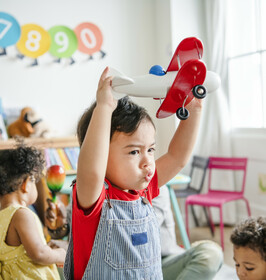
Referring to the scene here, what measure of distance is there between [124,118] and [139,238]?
0.87ft

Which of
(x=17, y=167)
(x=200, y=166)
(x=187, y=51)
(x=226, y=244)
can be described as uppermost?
(x=187, y=51)

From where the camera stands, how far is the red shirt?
2.60 feet

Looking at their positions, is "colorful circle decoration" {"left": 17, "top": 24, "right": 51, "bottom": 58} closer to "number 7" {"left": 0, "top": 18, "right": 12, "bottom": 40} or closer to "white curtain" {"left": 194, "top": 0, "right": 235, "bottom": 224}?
"number 7" {"left": 0, "top": 18, "right": 12, "bottom": 40}

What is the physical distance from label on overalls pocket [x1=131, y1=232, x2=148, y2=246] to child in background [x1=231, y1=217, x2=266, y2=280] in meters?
0.44

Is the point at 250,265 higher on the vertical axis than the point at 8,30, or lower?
lower

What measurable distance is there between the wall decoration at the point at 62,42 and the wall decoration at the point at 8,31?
0.90 feet

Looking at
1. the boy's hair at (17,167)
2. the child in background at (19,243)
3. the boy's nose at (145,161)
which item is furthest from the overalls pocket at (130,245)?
the boy's hair at (17,167)

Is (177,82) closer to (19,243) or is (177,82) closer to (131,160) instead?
(131,160)

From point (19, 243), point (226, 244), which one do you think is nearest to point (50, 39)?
A: point (226, 244)

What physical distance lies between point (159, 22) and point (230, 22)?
25.2 inches

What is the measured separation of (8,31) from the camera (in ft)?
10.2

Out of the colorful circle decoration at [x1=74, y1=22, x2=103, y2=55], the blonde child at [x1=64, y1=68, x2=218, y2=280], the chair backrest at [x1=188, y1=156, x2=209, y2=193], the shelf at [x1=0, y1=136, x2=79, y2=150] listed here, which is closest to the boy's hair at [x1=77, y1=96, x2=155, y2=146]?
the blonde child at [x1=64, y1=68, x2=218, y2=280]

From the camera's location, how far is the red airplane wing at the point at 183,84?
2.29 ft

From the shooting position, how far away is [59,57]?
130 inches
